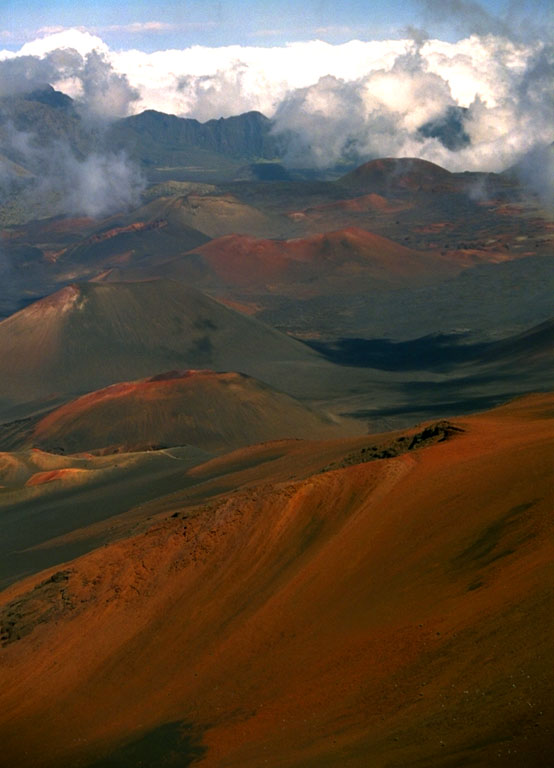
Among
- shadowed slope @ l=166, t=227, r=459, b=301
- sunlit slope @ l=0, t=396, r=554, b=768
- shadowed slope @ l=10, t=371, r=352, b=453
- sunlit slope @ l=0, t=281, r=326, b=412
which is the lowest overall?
sunlit slope @ l=0, t=396, r=554, b=768

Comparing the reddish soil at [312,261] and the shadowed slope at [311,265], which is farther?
the reddish soil at [312,261]

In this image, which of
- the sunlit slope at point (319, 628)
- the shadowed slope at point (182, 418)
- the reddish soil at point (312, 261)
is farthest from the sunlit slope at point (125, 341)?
the sunlit slope at point (319, 628)

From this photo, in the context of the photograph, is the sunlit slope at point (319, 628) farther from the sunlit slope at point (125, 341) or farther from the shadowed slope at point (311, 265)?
the shadowed slope at point (311, 265)

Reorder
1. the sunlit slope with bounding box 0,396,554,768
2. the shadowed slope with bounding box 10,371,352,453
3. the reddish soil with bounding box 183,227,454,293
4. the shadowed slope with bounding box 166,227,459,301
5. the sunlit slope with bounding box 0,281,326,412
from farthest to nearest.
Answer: the reddish soil with bounding box 183,227,454,293 < the shadowed slope with bounding box 166,227,459,301 < the sunlit slope with bounding box 0,281,326,412 < the shadowed slope with bounding box 10,371,352,453 < the sunlit slope with bounding box 0,396,554,768

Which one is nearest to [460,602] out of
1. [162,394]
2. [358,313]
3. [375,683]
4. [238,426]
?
[375,683]

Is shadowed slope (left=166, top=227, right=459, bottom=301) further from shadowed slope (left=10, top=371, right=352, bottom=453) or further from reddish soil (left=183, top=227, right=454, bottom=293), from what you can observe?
shadowed slope (left=10, top=371, right=352, bottom=453)

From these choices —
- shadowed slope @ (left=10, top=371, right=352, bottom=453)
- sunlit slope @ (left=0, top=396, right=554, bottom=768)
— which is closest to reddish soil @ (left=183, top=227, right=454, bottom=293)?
shadowed slope @ (left=10, top=371, right=352, bottom=453)

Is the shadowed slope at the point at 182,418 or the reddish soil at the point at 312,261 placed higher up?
the reddish soil at the point at 312,261
